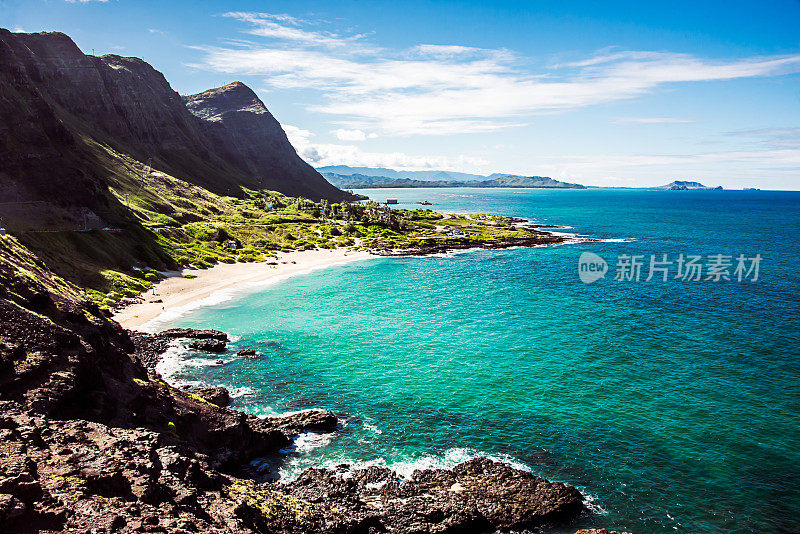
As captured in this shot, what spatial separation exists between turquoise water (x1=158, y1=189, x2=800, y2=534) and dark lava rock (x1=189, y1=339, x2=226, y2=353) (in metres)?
1.93

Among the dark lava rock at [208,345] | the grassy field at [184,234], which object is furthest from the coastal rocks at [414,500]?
the grassy field at [184,234]

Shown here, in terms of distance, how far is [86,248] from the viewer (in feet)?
245

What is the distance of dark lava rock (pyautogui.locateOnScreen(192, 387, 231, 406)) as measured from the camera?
3878 cm

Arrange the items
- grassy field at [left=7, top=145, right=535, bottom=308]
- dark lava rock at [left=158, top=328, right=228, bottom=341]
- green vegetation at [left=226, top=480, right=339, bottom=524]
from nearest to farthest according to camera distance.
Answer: green vegetation at [left=226, top=480, right=339, bottom=524] → dark lava rock at [left=158, top=328, right=228, bottom=341] → grassy field at [left=7, top=145, right=535, bottom=308]

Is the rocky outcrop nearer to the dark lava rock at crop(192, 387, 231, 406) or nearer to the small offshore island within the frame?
the small offshore island

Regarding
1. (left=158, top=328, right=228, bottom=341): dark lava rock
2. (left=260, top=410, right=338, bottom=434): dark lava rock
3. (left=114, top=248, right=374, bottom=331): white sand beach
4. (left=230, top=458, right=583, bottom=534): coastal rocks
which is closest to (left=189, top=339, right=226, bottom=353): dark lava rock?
(left=158, top=328, right=228, bottom=341): dark lava rock

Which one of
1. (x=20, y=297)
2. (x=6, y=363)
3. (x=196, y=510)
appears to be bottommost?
(x=196, y=510)

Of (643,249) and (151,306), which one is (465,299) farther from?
(643,249)

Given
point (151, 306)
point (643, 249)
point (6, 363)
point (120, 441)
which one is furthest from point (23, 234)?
point (643, 249)

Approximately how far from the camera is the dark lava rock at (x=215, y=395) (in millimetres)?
38781

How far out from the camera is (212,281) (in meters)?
89.0

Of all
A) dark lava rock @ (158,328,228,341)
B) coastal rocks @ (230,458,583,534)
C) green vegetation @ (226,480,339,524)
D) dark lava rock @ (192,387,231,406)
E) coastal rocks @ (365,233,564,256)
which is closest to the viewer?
green vegetation @ (226,480,339,524)

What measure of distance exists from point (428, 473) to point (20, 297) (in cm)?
2814

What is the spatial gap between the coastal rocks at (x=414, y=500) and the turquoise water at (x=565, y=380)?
6.86ft
